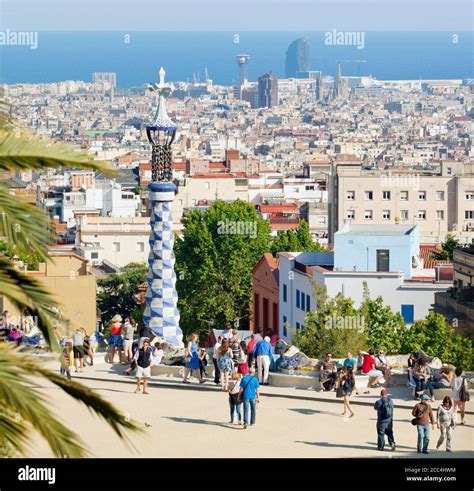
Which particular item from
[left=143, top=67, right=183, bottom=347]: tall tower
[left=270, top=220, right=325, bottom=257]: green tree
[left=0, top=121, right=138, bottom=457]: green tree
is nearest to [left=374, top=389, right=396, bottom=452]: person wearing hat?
[left=0, top=121, right=138, bottom=457]: green tree

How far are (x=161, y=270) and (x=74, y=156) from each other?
16.9 meters

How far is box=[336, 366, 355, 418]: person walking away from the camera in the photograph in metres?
15.3

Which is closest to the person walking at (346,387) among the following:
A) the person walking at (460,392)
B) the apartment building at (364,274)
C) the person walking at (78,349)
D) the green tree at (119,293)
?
the person walking at (460,392)

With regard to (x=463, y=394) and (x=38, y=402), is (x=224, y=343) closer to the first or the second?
(x=463, y=394)

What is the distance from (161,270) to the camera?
916 inches

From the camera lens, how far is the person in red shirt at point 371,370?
1659cm

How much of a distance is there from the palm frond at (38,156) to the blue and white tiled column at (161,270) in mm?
16465

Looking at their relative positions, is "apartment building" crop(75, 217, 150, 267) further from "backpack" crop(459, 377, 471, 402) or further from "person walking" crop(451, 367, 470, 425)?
"backpack" crop(459, 377, 471, 402)

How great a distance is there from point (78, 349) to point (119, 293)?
3337cm

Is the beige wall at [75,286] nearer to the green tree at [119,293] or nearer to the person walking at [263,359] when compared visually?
the green tree at [119,293]
